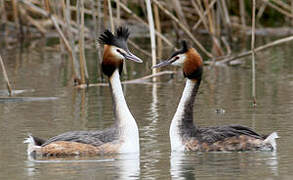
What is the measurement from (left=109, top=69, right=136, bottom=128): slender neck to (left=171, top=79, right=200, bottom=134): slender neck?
22.0 inches

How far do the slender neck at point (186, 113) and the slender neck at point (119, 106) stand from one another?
56 centimetres

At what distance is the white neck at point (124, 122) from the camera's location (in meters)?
9.23

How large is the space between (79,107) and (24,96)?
1591 millimetres

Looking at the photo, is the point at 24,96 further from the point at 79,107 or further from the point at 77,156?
the point at 77,156

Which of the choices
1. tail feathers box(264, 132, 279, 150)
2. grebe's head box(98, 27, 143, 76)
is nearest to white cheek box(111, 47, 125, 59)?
grebe's head box(98, 27, 143, 76)

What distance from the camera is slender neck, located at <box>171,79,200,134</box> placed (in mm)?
9617

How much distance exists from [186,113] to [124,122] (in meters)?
0.80

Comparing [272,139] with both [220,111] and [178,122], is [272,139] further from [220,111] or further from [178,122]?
[220,111]

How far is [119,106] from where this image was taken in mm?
9578

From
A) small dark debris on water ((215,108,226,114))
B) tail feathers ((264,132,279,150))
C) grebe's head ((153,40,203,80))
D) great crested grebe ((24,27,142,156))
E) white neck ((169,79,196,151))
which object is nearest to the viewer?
tail feathers ((264,132,279,150))

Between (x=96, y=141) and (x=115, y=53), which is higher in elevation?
(x=115, y=53)

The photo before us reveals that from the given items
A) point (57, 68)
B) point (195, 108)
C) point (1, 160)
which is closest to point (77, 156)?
point (1, 160)

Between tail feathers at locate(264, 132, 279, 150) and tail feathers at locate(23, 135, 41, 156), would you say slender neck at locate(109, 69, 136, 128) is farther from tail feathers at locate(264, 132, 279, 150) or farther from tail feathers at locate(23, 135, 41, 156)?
tail feathers at locate(264, 132, 279, 150)

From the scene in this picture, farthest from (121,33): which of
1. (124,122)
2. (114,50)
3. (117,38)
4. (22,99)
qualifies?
(22,99)
